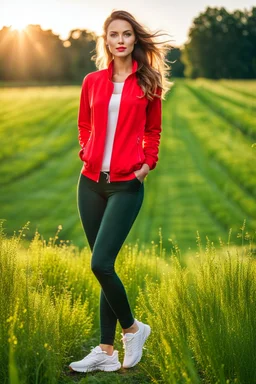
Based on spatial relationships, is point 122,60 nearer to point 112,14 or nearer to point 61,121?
point 112,14

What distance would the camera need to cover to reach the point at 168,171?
23.0 m

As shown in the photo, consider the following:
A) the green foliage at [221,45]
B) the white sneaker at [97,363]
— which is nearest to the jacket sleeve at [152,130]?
the white sneaker at [97,363]

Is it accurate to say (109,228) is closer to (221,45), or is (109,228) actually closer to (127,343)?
(127,343)

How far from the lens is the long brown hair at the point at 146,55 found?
13.0 ft

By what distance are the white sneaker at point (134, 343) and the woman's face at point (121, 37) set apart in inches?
66.3

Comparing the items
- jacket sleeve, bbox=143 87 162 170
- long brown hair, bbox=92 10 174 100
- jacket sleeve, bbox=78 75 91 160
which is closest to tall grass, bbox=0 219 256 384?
jacket sleeve, bbox=143 87 162 170

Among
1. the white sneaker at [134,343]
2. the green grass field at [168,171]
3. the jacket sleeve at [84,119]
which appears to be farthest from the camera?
the green grass field at [168,171]

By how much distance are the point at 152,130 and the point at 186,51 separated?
50.6m

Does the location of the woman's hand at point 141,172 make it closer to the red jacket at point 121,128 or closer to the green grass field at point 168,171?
the red jacket at point 121,128

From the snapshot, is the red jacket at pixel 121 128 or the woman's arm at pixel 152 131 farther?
the woman's arm at pixel 152 131

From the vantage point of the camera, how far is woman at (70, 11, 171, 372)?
148 inches

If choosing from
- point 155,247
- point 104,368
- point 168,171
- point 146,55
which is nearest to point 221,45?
point 168,171

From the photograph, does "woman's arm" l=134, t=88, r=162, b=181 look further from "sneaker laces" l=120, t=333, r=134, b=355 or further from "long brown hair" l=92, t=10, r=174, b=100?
"sneaker laces" l=120, t=333, r=134, b=355

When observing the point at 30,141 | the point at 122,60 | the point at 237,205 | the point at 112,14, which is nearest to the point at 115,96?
the point at 122,60
